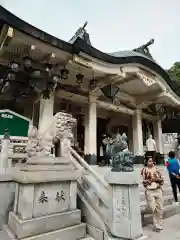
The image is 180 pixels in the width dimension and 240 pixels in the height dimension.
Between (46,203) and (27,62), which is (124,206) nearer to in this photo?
(46,203)

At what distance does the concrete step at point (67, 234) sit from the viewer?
3324mm

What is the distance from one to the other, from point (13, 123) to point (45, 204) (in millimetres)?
3640

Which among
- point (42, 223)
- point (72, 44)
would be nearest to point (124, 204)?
point (42, 223)

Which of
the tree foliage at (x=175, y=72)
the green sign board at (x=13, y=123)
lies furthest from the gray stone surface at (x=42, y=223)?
the tree foliage at (x=175, y=72)

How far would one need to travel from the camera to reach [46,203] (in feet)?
12.1

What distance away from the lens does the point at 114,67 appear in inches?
306

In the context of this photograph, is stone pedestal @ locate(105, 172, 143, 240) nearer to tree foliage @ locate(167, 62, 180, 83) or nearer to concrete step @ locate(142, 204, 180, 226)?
concrete step @ locate(142, 204, 180, 226)

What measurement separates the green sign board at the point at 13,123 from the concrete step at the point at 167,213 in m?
4.59

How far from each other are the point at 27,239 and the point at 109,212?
1.50 meters

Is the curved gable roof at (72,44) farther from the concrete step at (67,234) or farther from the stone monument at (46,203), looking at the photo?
the concrete step at (67,234)

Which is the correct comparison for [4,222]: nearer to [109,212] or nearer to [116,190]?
[109,212]

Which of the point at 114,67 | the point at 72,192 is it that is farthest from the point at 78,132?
the point at 72,192

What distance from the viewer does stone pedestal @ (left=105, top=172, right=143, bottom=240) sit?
3.30 meters

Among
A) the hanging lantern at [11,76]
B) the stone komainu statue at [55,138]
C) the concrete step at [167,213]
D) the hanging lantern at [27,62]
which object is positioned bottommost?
the concrete step at [167,213]
